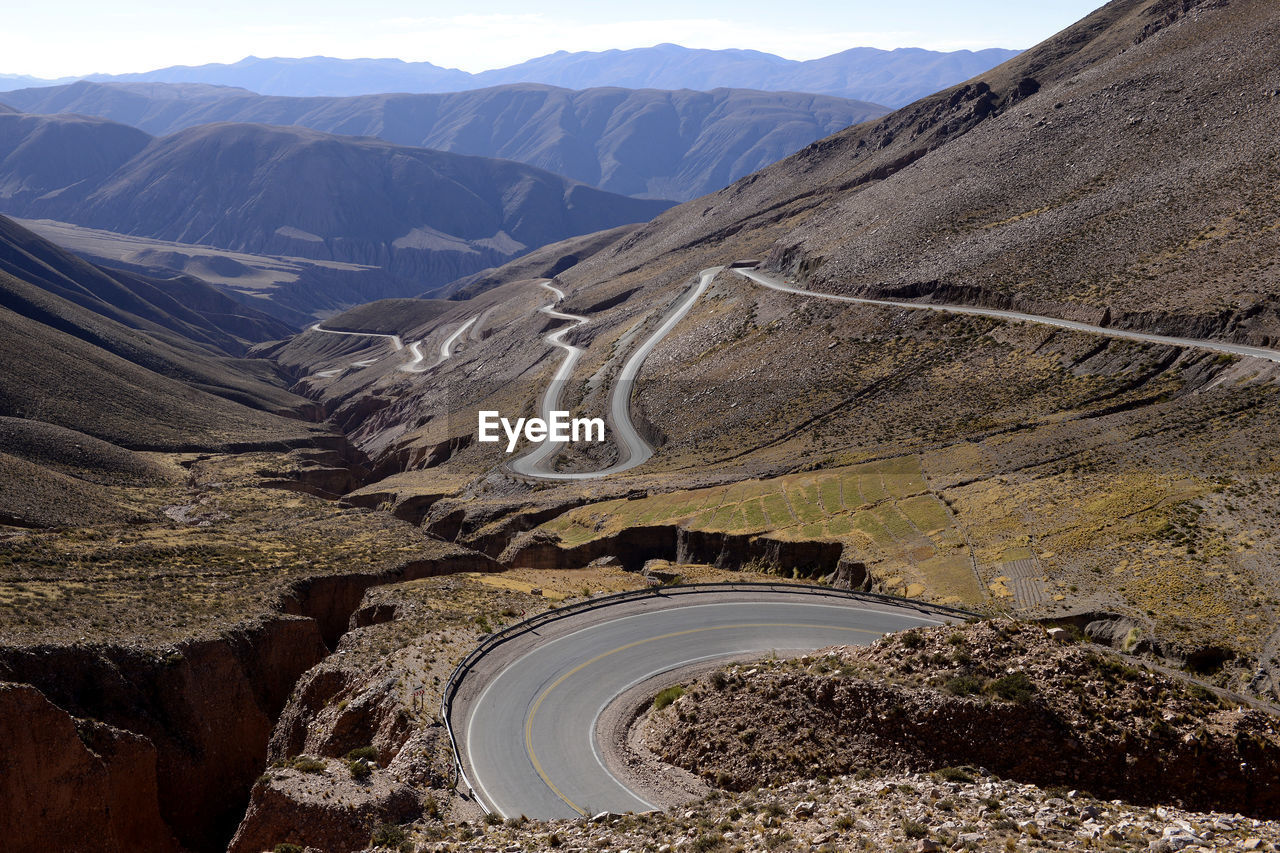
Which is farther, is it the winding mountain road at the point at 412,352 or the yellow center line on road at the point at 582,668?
the winding mountain road at the point at 412,352

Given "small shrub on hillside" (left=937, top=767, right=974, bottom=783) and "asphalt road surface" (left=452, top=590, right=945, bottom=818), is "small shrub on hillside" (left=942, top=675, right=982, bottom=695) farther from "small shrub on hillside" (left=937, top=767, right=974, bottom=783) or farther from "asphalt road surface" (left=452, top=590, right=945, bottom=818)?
"asphalt road surface" (left=452, top=590, right=945, bottom=818)

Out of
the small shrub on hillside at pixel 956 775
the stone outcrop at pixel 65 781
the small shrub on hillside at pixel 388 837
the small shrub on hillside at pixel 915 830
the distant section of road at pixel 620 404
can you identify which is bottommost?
the stone outcrop at pixel 65 781

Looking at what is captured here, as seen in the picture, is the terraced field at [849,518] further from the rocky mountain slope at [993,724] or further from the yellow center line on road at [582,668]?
the rocky mountain slope at [993,724]

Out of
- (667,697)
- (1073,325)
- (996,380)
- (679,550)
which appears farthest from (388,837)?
(1073,325)

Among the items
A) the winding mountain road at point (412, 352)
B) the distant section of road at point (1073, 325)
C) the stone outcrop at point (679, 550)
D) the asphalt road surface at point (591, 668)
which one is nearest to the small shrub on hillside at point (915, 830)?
the asphalt road surface at point (591, 668)

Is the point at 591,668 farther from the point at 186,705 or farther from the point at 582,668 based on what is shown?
the point at 186,705

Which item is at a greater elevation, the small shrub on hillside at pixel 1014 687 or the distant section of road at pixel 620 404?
the distant section of road at pixel 620 404

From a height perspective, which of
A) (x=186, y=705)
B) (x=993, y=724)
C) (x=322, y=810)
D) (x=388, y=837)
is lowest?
(x=186, y=705)
